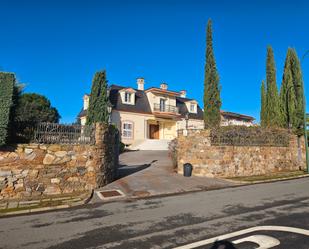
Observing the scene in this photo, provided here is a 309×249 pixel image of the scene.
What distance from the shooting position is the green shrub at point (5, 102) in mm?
7293

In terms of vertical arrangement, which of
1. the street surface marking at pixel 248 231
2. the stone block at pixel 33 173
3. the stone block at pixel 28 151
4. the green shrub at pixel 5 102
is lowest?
the street surface marking at pixel 248 231

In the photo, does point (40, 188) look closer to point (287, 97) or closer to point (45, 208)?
point (45, 208)

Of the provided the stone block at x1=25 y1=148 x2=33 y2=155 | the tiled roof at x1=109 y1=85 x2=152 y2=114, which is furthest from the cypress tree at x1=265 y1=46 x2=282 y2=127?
the stone block at x1=25 y1=148 x2=33 y2=155

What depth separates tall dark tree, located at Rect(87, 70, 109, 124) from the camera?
81.5ft

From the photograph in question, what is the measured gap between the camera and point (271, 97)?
22.5m

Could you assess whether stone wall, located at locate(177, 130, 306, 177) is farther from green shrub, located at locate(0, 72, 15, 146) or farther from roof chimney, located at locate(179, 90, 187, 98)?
roof chimney, located at locate(179, 90, 187, 98)

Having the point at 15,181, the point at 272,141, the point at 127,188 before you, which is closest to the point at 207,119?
the point at 272,141

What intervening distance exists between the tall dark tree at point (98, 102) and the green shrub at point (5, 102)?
675 inches

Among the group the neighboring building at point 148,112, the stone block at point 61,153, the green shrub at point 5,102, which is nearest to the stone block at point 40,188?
the stone block at point 61,153

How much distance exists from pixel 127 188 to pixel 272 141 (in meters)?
11.6

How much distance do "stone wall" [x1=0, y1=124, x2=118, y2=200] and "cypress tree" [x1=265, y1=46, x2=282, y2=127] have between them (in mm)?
17801

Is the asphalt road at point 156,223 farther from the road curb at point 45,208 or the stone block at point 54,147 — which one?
the stone block at point 54,147

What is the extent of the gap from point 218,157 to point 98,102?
16126mm

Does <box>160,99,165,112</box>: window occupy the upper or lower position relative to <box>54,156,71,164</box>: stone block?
upper
